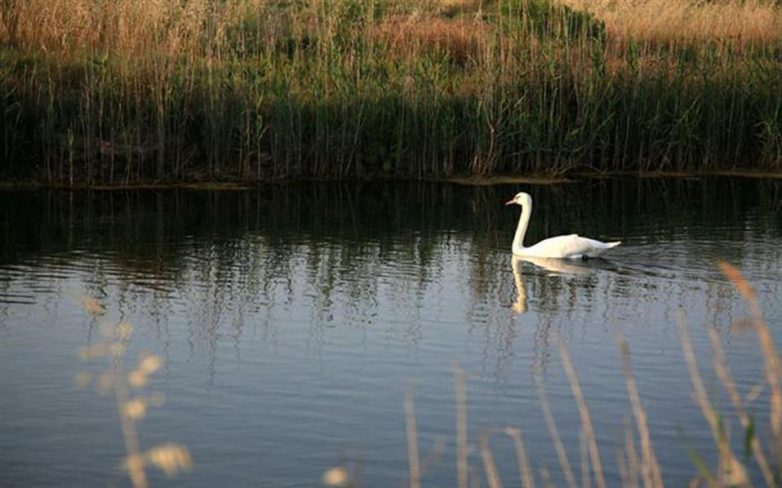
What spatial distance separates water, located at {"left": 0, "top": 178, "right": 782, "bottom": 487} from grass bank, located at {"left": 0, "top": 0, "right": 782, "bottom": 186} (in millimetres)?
750

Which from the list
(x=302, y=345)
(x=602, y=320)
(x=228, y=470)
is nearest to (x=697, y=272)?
(x=602, y=320)

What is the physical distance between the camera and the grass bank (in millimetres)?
16344

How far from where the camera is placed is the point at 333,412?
7891mm

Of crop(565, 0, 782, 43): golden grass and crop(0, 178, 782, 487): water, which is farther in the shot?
crop(565, 0, 782, 43): golden grass

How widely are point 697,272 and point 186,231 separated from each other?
16.0 ft

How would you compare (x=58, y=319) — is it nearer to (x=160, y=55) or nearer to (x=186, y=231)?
(x=186, y=231)

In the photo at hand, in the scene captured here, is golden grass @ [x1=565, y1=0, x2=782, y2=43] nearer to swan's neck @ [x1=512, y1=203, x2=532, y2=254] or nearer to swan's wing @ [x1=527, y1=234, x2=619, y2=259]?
swan's neck @ [x1=512, y1=203, x2=532, y2=254]

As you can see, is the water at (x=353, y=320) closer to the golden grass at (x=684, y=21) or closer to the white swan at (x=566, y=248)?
the white swan at (x=566, y=248)

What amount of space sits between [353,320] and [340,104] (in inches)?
281

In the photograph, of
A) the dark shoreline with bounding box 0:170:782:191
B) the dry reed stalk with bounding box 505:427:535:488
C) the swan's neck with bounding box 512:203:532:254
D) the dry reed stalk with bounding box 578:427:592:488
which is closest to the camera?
the dry reed stalk with bounding box 505:427:535:488

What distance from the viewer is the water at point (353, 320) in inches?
289

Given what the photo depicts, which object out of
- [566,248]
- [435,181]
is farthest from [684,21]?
[566,248]

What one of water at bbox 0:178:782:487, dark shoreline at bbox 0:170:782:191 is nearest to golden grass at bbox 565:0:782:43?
dark shoreline at bbox 0:170:782:191

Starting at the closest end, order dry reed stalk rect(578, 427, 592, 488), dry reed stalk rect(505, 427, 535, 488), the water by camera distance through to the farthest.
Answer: dry reed stalk rect(505, 427, 535, 488) < dry reed stalk rect(578, 427, 592, 488) < the water
